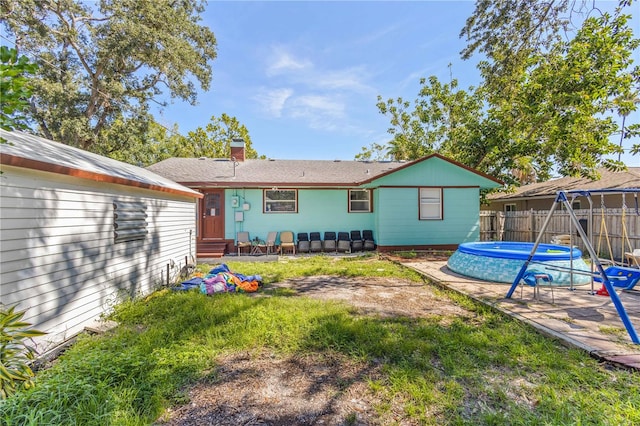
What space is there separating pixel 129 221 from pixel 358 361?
4.85 metres

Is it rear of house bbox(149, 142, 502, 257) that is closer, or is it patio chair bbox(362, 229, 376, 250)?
rear of house bbox(149, 142, 502, 257)

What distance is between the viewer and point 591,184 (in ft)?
43.4

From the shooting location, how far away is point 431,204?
1102cm

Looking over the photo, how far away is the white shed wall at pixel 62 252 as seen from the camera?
2.91m

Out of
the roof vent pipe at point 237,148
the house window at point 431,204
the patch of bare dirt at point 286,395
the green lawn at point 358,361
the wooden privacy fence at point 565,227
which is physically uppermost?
the roof vent pipe at point 237,148

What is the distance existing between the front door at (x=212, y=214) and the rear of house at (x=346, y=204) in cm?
4

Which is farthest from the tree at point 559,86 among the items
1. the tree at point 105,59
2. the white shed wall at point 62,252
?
the tree at point 105,59

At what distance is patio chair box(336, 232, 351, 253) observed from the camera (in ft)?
36.8

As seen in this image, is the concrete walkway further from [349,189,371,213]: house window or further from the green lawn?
[349,189,371,213]: house window

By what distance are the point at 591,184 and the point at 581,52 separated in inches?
275

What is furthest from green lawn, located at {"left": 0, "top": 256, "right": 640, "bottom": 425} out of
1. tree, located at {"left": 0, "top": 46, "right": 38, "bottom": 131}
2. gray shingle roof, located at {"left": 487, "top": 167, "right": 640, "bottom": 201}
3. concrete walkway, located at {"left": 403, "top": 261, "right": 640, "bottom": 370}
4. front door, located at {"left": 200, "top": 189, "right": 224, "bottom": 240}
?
gray shingle roof, located at {"left": 487, "top": 167, "right": 640, "bottom": 201}

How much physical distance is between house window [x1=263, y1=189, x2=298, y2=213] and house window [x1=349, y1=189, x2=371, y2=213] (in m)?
2.57

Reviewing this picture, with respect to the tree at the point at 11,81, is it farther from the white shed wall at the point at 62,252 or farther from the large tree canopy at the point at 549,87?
the large tree canopy at the point at 549,87

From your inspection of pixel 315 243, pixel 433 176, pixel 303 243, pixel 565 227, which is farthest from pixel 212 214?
pixel 565 227
